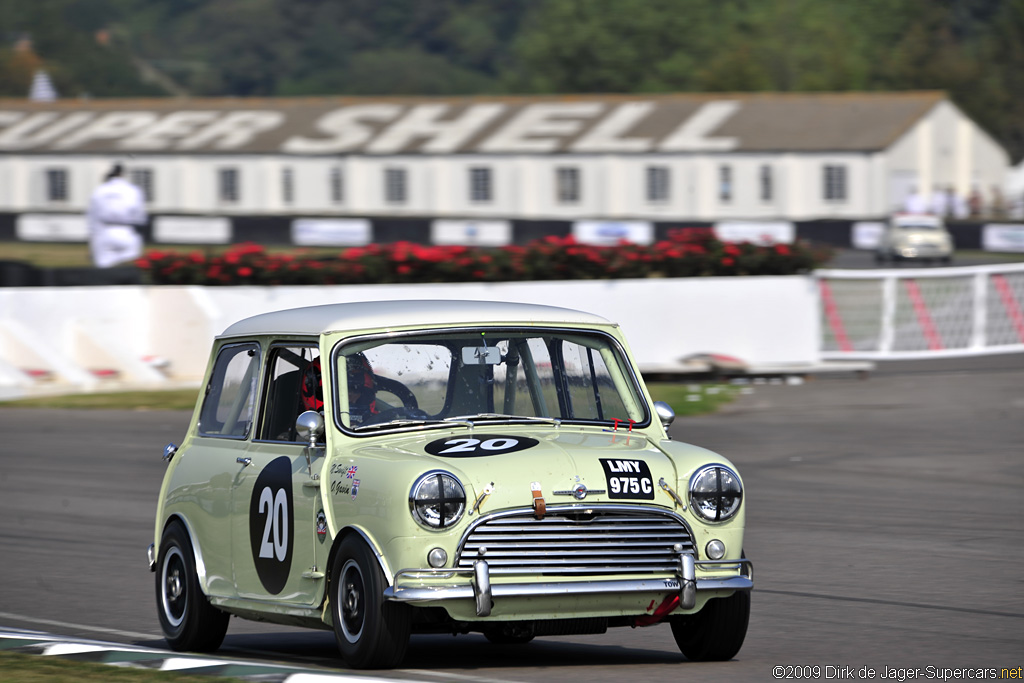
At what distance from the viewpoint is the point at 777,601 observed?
→ 27.8 ft

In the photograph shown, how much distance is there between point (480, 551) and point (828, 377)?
53.4 ft

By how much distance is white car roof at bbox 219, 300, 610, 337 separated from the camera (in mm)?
7102

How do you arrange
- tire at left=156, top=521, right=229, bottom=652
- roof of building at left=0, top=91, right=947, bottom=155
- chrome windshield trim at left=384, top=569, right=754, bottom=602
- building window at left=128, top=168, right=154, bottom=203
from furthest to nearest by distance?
building window at left=128, top=168, right=154, bottom=203 < roof of building at left=0, top=91, right=947, bottom=155 < tire at left=156, top=521, right=229, bottom=652 < chrome windshield trim at left=384, top=569, right=754, bottom=602

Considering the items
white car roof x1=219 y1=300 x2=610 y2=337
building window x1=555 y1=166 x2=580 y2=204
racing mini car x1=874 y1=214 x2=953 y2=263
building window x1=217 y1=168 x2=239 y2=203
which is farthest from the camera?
building window x1=217 y1=168 x2=239 y2=203

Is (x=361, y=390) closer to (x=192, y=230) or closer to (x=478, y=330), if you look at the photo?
(x=478, y=330)

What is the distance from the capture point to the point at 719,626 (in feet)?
21.9

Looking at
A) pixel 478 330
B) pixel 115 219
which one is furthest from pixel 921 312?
pixel 478 330

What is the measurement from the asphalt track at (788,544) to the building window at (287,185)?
51.9m

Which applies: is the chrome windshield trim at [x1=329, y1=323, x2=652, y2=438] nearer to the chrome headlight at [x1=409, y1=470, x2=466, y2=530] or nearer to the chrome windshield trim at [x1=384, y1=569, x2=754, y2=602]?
the chrome headlight at [x1=409, y1=470, x2=466, y2=530]

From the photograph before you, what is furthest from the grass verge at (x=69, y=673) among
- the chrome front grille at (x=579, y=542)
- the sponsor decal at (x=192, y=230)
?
the sponsor decal at (x=192, y=230)

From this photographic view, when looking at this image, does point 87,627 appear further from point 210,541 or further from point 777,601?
point 777,601

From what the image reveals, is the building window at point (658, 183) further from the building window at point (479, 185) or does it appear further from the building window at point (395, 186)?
the building window at point (395, 186)

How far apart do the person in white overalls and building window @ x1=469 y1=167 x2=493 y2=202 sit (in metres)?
43.8

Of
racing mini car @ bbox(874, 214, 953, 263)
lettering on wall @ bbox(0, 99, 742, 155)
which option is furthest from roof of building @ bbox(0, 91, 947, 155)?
racing mini car @ bbox(874, 214, 953, 263)
